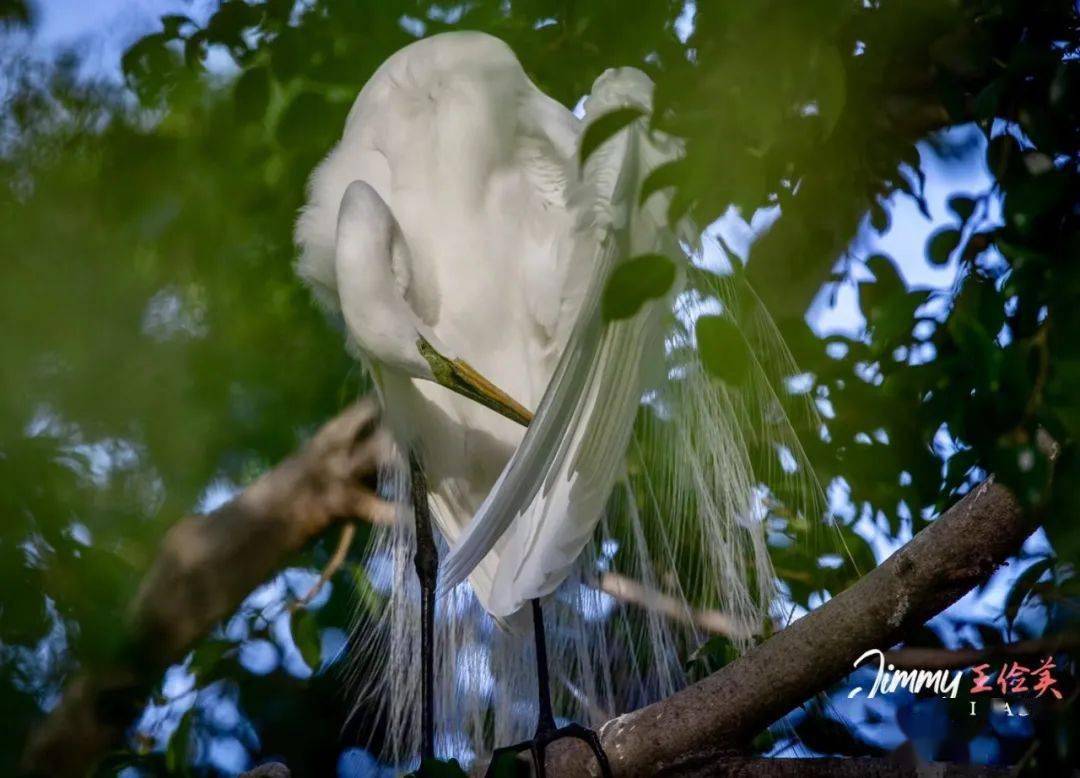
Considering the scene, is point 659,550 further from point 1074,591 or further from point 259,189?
point 1074,591

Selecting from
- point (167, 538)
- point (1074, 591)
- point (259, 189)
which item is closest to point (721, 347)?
point (1074, 591)

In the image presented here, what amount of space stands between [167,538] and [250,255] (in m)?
0.79

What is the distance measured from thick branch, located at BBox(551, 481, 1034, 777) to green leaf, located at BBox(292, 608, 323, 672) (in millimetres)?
1033

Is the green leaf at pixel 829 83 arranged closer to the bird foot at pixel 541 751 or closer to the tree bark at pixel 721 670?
the tree bark at pixel 721 670

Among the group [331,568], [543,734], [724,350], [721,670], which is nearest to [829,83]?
[724,350]

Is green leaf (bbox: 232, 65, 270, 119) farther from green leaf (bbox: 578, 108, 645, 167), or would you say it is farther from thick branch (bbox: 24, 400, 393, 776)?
thick branch (bbox: 24, 400, 393, 776)

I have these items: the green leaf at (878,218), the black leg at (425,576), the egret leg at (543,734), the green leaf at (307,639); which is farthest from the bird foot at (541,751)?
the green leaf at (878,218)

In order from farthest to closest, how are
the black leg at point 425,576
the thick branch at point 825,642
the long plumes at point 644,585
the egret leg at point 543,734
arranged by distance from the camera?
the black leg at point 425,576 → the long plumes at point 644,585 → the egret leg at point 543,734 → the thick branch at point 825,642

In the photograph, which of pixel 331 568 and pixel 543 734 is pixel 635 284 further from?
pixel 331 568

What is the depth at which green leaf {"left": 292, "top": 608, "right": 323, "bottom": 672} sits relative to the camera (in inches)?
110

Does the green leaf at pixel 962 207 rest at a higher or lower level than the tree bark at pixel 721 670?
higher

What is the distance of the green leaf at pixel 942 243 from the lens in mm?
1622

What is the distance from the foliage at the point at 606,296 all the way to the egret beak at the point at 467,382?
1.48ft

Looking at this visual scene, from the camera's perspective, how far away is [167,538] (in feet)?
9.58
